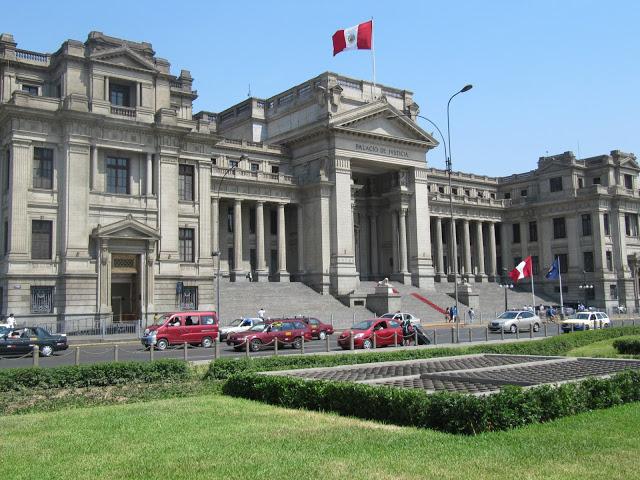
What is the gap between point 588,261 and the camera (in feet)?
273

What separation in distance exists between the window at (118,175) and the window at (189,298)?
8.50 m

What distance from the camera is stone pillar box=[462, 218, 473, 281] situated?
3312 inches

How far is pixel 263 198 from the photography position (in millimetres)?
→ 64375

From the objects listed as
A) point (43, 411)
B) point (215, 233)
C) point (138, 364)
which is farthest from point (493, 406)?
point (215, 233)

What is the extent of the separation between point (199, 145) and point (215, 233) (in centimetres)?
1007

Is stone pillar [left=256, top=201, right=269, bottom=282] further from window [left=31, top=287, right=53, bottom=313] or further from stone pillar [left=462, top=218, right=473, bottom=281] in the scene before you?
stone pillar [left=462, top=218, right=473, bottom=281]

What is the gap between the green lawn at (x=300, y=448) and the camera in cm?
930

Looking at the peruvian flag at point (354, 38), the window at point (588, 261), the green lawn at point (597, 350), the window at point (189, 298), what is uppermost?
the peruvian flag at point (354, 38)

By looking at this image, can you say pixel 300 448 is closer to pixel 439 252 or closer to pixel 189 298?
pixel 189 298

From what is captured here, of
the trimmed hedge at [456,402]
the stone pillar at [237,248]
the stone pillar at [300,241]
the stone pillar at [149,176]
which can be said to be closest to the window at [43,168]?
the stone pillar at [149,176]

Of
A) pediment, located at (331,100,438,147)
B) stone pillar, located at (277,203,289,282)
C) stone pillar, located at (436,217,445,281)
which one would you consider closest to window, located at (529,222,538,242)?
stone pillar, located at (436,217,445,281)

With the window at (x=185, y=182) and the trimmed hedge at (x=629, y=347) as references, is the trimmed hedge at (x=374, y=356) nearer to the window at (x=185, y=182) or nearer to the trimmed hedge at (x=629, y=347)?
the trimmed hedge at (x=629, y=347)

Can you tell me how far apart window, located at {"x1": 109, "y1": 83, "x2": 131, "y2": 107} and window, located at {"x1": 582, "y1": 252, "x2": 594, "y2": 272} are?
5846 centimetres

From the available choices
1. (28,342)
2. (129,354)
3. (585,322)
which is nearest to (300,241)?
(585,322)
